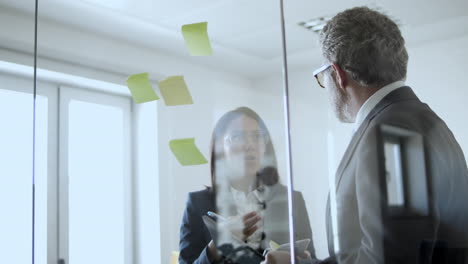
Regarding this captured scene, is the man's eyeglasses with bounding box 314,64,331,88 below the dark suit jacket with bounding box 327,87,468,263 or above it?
above

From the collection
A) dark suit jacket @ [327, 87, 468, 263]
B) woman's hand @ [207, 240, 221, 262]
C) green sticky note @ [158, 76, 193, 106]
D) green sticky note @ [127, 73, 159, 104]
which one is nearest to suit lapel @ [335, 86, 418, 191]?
dark suit jacket @ [327, 87, 468, 263]

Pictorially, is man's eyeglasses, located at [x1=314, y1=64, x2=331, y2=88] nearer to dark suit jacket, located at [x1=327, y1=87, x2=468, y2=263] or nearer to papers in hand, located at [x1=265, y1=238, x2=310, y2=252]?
dark suit jacket, located at [x1=327, y1=87, x2=468, y2=263]

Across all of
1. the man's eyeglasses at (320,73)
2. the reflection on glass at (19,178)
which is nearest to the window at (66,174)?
the reflection on glass at (19,178)

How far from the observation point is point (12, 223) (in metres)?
1.42

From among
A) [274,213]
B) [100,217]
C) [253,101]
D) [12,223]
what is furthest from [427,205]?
[12,223]

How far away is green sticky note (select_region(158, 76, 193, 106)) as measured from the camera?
1237 mm

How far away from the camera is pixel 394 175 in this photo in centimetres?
91

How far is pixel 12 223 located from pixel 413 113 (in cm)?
126

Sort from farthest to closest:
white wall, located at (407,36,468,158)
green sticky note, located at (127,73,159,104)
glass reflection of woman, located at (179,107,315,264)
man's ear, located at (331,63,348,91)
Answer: green sticky note, located at (127,73,159,104) → glass reflection of woman, located at (179,107,315,264) → man's ear, located at (331,63,348,91) → white wall, located at (407,36,468,158)

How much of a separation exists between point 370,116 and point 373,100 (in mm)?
38

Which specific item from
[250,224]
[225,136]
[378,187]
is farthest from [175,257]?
[378,187]

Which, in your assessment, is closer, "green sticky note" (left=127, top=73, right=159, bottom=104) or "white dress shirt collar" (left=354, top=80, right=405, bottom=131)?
"white dress shirt collar" (left=354, top=80, right=405, bottom=131)

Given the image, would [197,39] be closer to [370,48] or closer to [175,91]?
[175,91]

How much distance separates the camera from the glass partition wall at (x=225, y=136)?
35.4 inches
